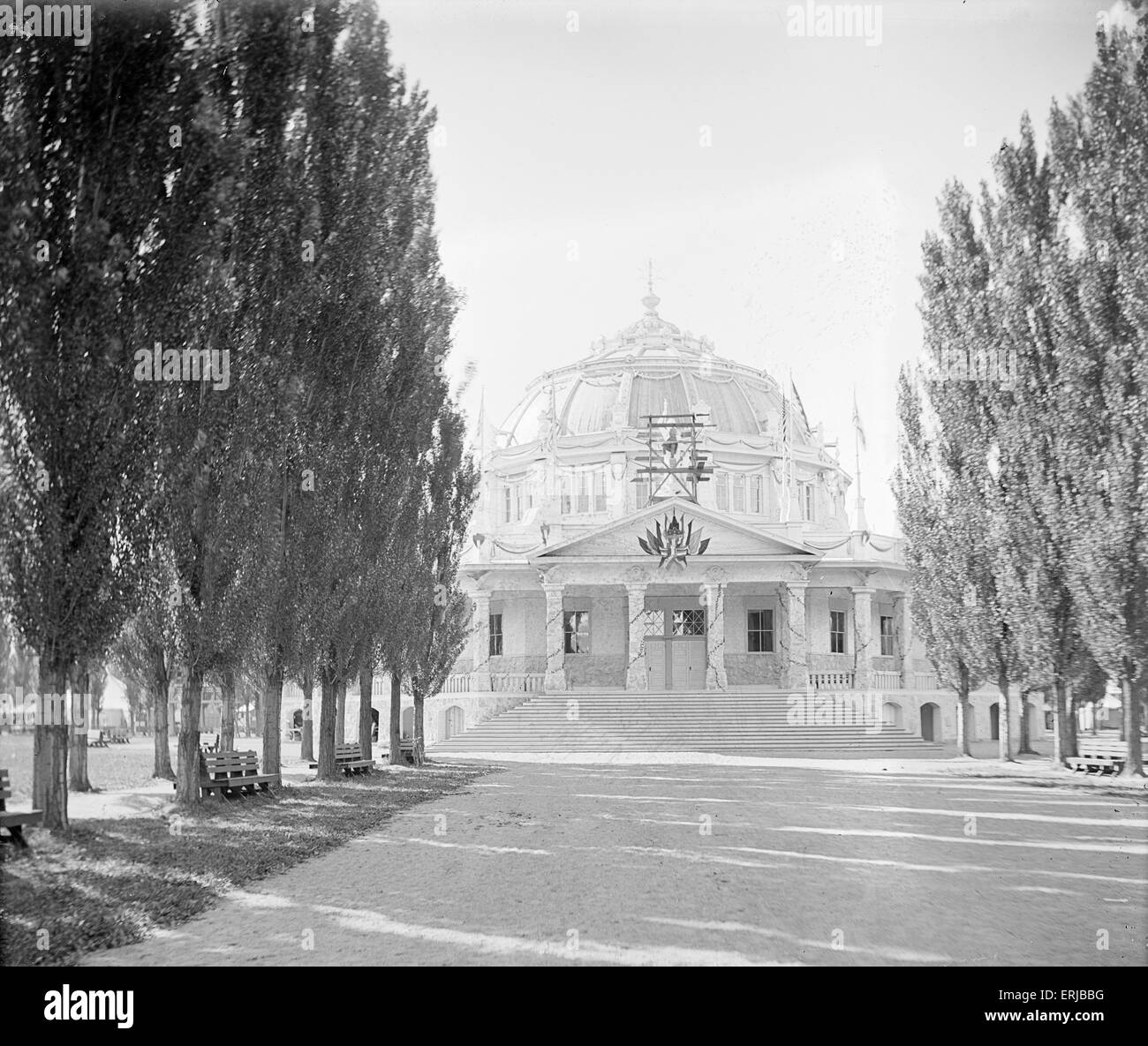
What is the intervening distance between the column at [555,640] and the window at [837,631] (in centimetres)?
1149

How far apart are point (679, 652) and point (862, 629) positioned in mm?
7217

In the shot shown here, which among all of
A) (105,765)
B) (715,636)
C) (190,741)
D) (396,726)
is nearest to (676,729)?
(715,636)

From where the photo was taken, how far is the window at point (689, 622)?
43906 millimetres

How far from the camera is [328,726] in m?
22.2

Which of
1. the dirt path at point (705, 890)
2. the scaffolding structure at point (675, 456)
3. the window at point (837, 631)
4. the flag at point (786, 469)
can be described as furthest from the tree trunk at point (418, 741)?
the flag at point (786, 469)

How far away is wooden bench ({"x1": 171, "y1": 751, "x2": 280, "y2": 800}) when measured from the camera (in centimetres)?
1764

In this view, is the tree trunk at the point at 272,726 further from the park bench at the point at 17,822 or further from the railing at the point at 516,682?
the railing at the point at 516,682

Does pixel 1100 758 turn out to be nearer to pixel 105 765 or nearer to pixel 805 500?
pixel 105 765

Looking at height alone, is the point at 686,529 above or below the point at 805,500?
below

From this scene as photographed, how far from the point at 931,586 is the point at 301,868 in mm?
21022

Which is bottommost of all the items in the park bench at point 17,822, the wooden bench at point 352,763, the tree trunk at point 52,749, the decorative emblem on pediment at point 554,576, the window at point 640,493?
the wooden bench at point 352,763

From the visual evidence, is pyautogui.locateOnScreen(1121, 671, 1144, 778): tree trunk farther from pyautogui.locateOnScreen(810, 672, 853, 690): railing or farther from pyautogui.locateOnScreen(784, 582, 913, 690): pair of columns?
pyautogui.locateOnScreen(810, 672, 853, 690): railing

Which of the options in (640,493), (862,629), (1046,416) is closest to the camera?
(1046,416)

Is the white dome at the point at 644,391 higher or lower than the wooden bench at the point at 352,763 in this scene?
higher
